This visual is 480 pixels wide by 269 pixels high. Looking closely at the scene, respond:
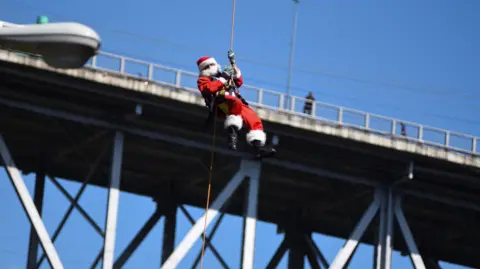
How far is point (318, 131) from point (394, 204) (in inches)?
225

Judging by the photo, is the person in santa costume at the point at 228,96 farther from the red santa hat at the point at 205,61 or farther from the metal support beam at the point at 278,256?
the metal support beam at the point at 278,256

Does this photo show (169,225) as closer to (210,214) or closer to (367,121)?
(210,214)

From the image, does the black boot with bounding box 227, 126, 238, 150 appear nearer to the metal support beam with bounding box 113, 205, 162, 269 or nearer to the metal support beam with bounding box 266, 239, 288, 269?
the metal support beam with bounding box 113, 205, 162, 269

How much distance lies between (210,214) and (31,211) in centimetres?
670

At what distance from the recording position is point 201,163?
145ft

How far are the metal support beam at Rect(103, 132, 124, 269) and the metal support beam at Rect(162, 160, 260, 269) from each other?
6.83 ft

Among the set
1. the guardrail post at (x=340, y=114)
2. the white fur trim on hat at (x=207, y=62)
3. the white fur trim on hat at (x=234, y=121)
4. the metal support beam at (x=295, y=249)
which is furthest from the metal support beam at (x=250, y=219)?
the white fur trim on hat at (x=207, y=62)

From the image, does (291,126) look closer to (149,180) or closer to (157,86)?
(157,86)

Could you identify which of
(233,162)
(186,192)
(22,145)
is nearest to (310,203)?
(186,192)

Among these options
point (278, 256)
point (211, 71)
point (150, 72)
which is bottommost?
point (278, 256)

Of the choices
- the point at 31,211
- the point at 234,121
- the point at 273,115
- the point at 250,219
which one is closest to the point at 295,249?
the point at 250,219

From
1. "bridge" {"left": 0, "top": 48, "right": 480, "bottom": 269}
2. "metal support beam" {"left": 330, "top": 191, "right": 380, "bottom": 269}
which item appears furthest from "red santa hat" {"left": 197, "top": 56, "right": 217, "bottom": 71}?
"metal support beam" {"left": 330, "top": 191, "right": 380, "bottom": 269}

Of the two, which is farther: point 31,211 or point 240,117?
point 31,211

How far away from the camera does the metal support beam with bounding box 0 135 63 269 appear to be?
38.7 metres
